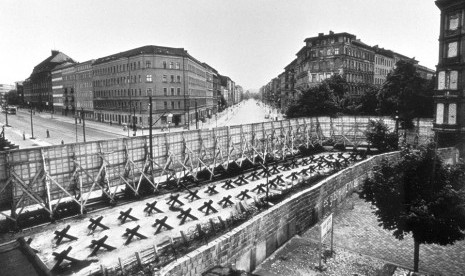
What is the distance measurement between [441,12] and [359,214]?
29485mm

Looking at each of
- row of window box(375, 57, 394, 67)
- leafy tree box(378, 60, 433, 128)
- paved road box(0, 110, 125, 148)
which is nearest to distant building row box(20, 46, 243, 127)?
paved road box(0, 110, 125, 148)

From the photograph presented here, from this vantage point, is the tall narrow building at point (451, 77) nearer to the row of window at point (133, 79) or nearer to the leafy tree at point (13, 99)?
the row of window at point (133, 79)

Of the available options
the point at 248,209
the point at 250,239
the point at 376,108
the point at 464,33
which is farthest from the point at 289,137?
the point at 376,108

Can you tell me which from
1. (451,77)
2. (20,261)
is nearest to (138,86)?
(451,77)

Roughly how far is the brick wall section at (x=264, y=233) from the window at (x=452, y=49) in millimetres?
25587

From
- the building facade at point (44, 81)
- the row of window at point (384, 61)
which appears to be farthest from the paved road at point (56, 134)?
the row of window at point (384, 61)

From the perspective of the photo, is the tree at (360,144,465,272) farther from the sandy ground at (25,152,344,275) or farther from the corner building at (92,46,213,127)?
the corner building at (92,46,213,127)

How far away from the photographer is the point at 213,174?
24.7 m

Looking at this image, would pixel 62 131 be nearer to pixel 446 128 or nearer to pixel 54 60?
pixel 446 128

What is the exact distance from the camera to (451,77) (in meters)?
36.0

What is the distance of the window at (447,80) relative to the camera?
35.8m

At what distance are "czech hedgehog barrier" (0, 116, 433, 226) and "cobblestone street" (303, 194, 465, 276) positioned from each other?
10.7 meters

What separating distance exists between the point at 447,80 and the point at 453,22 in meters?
6.13

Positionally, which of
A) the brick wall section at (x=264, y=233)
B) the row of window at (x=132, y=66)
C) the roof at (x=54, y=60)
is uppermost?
the roof at (x=54, y=60)
